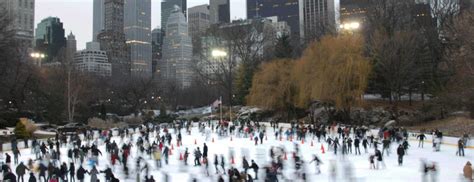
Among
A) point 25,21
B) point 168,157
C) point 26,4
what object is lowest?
point 168,157

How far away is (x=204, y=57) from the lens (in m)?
65.8

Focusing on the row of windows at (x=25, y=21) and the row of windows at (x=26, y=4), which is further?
the row of windows at (x=26, y=4)

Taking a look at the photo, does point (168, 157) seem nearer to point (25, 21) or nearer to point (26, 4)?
point (25, 21)

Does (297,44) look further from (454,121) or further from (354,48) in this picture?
(454,121)

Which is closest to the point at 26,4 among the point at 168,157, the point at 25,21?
the point at 25,21

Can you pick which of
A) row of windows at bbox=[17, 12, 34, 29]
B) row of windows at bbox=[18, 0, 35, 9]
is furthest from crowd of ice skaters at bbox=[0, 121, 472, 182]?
row of windows at bbox=[18, 0, 35, 9]

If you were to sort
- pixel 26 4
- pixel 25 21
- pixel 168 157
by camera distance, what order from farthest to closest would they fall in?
pixel 26 4
pixel 25 21
pixel 168 157

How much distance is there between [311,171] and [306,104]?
26808mm

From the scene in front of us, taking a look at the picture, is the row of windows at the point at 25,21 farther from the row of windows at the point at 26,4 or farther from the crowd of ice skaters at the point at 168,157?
the crowd of ice skaters at the point at 168,157

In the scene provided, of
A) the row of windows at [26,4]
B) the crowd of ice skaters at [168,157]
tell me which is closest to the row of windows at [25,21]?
the row of windows at [26,4]

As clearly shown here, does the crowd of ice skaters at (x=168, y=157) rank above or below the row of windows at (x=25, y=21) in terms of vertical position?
below

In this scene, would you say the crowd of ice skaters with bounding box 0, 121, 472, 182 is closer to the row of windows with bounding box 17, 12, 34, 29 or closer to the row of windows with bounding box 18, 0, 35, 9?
the row of windows with bounding box 17, 12, 34, 29

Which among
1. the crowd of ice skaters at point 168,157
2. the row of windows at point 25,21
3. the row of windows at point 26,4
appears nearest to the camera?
the crowd of ice skaters at point 168,157

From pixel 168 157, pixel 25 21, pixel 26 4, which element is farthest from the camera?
pixel 26 4
